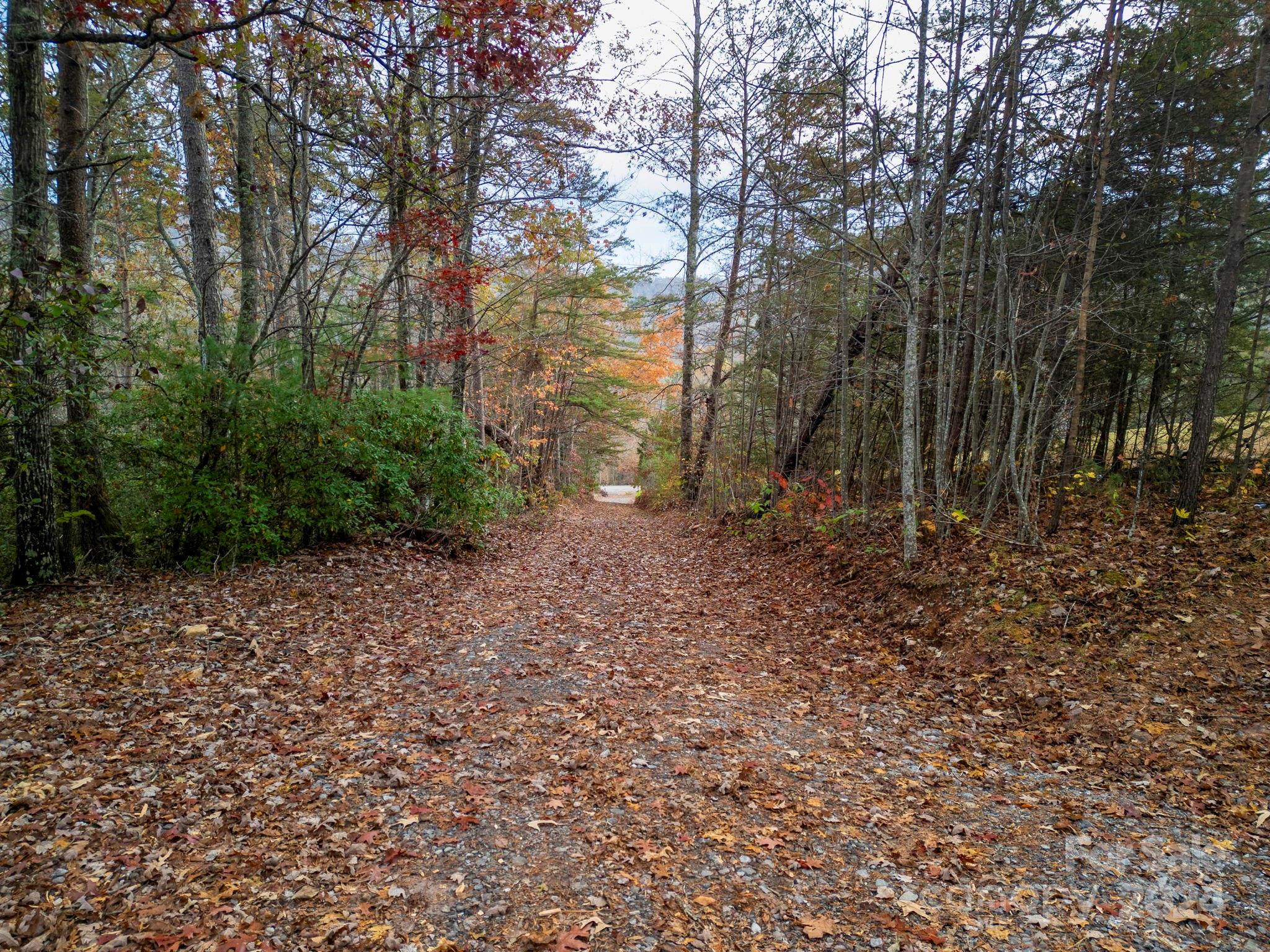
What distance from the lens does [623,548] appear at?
39.6ft

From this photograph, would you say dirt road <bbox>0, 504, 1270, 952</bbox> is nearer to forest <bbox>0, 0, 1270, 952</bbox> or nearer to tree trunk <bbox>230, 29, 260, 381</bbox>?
forest <bbox>0, 0, 1270, 952</bbox>

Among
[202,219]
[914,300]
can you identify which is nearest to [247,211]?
[202,219]

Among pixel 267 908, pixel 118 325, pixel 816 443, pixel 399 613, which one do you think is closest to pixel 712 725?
pixel 267 908

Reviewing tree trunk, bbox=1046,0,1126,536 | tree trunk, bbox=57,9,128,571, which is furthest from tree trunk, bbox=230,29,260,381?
tree trunk, bbox=1046,0,1126,536

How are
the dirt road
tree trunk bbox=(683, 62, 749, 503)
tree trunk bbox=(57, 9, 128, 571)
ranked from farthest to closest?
tree trunk bbox=(683, 62, 749, 503) < tree trunk bbox=(57, 9, 128, 571) < the dirt road

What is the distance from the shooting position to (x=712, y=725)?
4.30 meters

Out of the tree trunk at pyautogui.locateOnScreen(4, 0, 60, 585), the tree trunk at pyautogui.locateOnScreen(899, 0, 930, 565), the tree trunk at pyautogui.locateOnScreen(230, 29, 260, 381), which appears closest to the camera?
the tree trunk at pyautogui.locateOnScreen(4, 0, 60, 585)

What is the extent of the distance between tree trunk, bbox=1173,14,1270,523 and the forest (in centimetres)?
5

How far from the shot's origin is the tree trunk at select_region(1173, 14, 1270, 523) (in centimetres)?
592

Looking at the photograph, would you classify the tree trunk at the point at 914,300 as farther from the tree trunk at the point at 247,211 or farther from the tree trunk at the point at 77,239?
the tree trunk at the point at 77,239

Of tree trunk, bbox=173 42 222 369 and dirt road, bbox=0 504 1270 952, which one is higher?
tree trunk, bbox=173 42 222 369

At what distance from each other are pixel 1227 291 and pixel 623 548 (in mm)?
9410

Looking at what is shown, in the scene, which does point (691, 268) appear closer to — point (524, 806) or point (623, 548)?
point (623, 548)

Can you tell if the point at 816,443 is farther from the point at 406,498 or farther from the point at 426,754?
the point at 426,754
